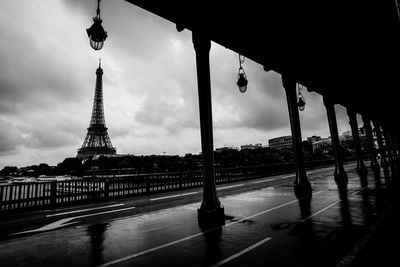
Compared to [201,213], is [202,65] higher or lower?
higher

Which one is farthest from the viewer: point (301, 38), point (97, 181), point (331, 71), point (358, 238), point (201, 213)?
point (97, 181)

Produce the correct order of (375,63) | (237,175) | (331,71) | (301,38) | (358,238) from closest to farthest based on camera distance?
(358,238) → (301,38) → (375,63) → (331,71) → (237,175)

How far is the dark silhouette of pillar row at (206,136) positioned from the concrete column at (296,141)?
626 centimetres

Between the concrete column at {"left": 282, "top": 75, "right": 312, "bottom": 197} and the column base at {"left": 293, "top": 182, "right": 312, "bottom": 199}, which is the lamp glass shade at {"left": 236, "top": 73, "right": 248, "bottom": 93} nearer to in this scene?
the concrete column at {"left": 282, "top": 75, "right": 312, "bottom": 197}

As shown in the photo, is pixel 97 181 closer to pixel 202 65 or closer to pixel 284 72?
pixel 202 65

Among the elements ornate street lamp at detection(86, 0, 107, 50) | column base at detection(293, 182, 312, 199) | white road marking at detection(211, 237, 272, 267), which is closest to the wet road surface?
white road marking at detection(211, 237, 272, 267)

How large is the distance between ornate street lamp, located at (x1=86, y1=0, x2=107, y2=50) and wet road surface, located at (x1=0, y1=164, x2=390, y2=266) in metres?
4.65

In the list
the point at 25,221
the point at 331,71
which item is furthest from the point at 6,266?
the point at 331,71

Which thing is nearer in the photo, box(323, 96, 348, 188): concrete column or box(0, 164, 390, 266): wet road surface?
box(0, 164, 390, 266): wet road surface

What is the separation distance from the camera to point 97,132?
84438 millimetres

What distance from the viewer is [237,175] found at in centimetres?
2291

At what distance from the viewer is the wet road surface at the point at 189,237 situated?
406 cm

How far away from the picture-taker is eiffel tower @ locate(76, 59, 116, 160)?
7462cm

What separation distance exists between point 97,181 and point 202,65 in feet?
31.8
